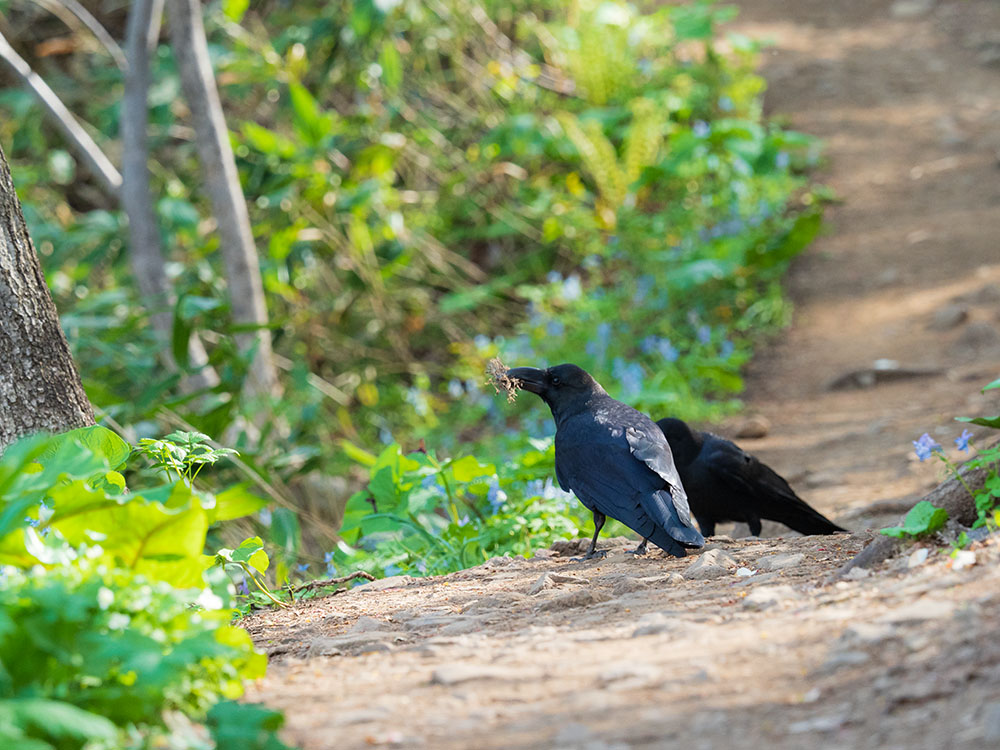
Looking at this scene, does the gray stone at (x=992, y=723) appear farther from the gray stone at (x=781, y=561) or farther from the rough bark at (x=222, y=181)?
the rough bark at (x=222, y=181)

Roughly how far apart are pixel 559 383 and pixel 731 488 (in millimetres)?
842

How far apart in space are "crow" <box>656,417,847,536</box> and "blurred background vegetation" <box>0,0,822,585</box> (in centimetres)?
127

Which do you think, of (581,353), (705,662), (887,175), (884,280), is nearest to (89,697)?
(705,662)

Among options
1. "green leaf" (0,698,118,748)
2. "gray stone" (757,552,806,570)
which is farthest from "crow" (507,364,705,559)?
"green leaf" (0,698,118,748)

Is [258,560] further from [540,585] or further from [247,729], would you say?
[247,729]

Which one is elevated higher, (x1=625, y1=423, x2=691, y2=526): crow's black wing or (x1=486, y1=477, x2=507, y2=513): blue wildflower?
(x1=625, y1=423, x2=691, y2=526): crow's black wing

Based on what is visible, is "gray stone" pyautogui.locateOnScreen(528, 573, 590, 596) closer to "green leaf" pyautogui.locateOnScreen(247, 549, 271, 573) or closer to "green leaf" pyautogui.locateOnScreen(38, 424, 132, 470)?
"green leaf" pyautogui.locateOnScreen(247, 549, 271, 573)

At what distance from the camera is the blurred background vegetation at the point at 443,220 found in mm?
6789

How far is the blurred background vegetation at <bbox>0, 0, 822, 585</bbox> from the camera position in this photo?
679 cm

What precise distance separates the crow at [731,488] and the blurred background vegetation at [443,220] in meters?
1.27

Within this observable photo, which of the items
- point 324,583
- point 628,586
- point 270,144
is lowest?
point 324,583

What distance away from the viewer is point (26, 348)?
3.06m

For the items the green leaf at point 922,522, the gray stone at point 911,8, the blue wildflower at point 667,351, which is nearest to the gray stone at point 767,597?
the green leaf at point 922,522

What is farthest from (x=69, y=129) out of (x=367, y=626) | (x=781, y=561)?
(x=781, y=561)
